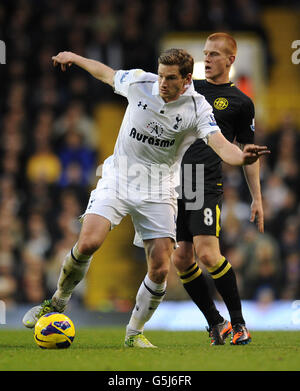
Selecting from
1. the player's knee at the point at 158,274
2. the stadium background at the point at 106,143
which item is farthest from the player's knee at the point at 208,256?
the stadium background at the point at 106,143

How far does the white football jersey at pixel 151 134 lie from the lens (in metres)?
6.60

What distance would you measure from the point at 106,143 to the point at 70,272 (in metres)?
9.52

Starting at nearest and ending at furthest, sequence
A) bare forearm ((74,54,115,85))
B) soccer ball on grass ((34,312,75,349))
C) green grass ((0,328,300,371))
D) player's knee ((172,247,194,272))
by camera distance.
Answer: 1. green grass ((0,328,300,371))
2. soccer ball on grass ((34,312,75,349))
3. bare forearm ((74,54,115,85))
4. player's knee ((172,247,194,272))

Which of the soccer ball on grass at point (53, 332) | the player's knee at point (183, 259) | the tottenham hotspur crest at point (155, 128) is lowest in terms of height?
the soccer ball on grass at point (53, 332)

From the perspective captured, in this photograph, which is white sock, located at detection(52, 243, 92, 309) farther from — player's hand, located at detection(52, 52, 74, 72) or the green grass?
player's hand, located at detection(52, 52, 74, 72)

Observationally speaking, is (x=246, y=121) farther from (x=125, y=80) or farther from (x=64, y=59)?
(x=64, y=59)

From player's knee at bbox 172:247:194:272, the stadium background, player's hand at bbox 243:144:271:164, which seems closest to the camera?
player's hand at bbox 243:144:271:164

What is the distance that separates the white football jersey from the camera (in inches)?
260

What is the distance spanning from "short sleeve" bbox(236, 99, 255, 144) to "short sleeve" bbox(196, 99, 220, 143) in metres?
0.80

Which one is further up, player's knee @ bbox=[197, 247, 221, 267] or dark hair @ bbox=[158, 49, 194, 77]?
dark hair @ bbox=[158, 49, 194, 77]

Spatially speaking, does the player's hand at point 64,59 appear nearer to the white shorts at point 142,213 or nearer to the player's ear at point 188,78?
the player's ear at point 188,78

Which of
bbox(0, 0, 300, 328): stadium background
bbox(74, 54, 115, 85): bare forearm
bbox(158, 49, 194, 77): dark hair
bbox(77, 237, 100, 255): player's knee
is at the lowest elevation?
bbox(77, 237, 100, 255): player's knee

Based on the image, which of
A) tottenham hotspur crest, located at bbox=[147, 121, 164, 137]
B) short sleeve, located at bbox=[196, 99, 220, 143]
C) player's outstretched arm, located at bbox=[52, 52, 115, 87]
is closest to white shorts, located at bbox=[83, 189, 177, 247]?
tottenham hotspur crest, located at bbox=[147, 121, 164, 137]

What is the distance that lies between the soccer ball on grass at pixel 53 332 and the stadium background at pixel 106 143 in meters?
4.61
